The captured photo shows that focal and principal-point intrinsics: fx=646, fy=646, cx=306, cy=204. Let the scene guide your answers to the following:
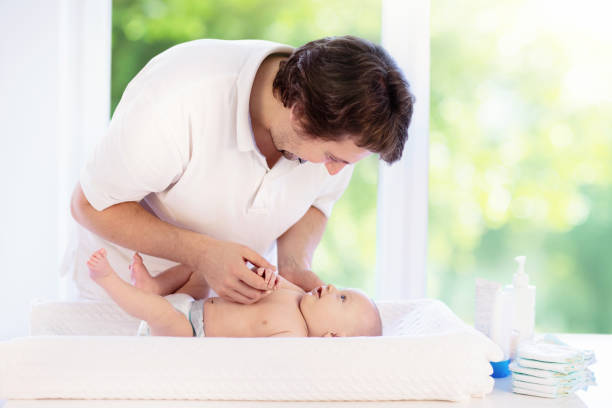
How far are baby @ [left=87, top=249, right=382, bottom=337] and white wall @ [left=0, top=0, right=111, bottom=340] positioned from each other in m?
0.94

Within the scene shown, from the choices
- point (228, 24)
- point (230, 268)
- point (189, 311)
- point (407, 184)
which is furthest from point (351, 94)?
point (228, 24)

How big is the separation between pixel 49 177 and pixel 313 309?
53.0 inches

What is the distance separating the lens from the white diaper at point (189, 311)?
1.74 m

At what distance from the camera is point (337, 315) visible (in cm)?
181

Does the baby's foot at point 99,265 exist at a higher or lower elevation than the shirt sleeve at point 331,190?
lower

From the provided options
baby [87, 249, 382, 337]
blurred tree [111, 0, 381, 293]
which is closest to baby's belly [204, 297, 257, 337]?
baby [87, 249, 382, 337]

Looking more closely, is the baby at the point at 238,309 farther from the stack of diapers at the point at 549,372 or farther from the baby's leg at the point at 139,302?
the stack of diapers at the point at 549,372

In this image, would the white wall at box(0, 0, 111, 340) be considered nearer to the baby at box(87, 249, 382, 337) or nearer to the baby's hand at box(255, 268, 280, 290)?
the baby at box(87, 249, 382, 337)

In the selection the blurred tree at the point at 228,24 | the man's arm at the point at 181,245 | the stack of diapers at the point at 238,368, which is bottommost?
the stack of diapers at the point at 238,368

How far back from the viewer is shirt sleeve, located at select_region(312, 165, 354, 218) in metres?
2.03

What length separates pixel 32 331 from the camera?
1.85 metres

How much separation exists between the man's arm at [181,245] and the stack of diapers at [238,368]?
0.71 feet

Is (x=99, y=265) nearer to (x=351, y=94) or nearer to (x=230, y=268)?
(x=230, y=268)

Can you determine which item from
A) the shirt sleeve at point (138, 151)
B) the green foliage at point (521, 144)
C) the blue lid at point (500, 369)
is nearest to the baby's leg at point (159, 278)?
the shirt sleeve at point (138, 151)
